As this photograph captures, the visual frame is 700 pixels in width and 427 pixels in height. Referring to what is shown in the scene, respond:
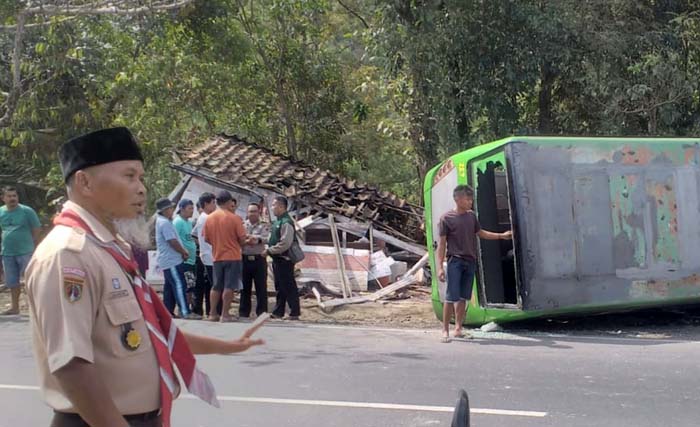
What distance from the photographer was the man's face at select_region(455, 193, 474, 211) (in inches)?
392

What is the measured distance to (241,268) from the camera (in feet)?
39.1

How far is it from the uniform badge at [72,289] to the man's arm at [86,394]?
0.17m

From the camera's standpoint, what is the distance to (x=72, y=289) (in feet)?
8.29

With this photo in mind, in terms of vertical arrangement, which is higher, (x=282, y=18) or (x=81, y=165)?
(x=282, y=18)

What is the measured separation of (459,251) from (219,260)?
10.8ft

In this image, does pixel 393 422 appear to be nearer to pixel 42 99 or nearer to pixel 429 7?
pixel 429 7

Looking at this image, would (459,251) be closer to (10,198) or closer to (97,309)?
(10,198)

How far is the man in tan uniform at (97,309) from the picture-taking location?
2.50 metres

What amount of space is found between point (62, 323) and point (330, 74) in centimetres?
1892

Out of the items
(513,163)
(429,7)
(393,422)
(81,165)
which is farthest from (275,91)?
(81,165)

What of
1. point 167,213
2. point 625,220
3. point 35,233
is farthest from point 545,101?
point 35,233

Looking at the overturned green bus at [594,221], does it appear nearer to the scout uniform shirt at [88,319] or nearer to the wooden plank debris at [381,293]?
the wooden plank debris at [381,293]

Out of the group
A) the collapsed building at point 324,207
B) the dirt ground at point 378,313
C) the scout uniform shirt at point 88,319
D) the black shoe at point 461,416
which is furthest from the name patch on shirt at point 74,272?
the collapsed building at point 324,207

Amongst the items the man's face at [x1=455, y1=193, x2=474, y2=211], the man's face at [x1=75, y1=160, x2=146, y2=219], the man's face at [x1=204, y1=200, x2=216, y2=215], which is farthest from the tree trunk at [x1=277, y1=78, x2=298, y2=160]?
the man's face at [x1=75, y1=160, x2=146, y2=219]
